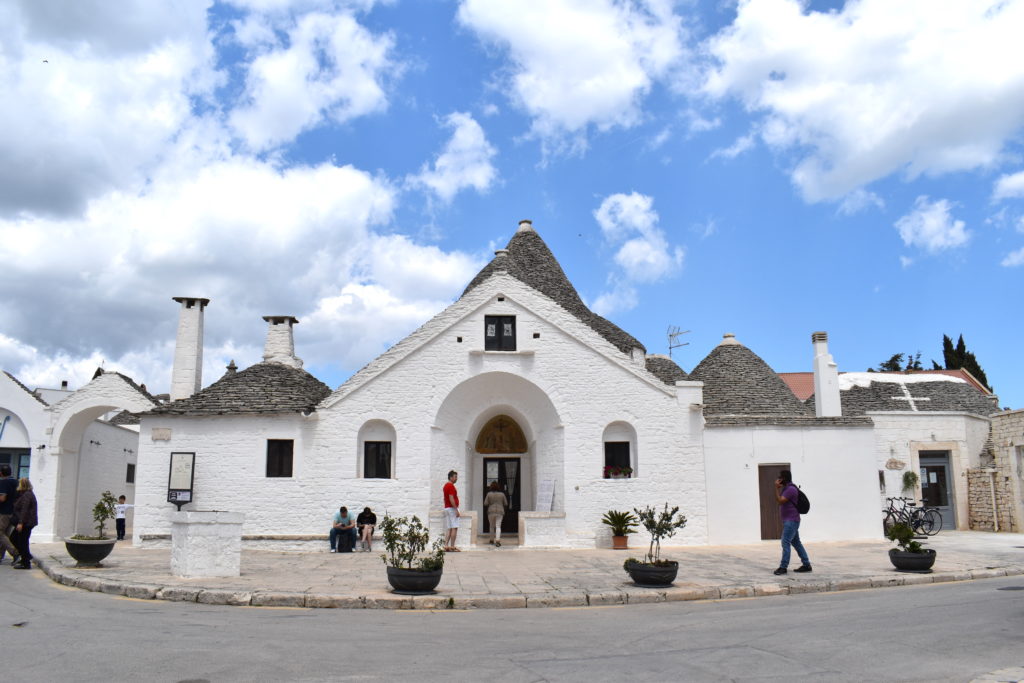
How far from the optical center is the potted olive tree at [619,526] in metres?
18.2

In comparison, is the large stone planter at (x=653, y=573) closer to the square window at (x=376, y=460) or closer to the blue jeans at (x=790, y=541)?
the blue jeans at (x=790, y=541)

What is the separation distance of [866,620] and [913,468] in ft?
61.2

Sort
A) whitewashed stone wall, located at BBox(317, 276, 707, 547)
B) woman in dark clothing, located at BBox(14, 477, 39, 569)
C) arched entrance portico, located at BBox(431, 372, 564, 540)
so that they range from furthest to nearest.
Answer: arched entrance portico, located at BBox(431, 372, 564, 540), whitewashed stone wall, located at BBox(317, 276, 707, 547), woman in dark clothing, located at BBox(14, 477, 39, 569)

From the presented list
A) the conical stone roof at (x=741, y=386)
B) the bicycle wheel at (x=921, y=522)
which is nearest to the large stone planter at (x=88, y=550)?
the conical stone roof at (x=741, y=386)

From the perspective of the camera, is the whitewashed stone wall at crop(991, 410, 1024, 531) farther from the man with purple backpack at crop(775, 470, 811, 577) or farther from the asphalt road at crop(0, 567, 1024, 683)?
the asphalt road at crop(0, 567, 1024, 683)

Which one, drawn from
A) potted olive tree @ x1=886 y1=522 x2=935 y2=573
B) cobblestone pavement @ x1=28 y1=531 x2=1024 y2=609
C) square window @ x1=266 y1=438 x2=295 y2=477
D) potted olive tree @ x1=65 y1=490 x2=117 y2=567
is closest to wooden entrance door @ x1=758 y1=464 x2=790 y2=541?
cobblestone pavement @ x1=28 y1=531 x2=1024 y2=609

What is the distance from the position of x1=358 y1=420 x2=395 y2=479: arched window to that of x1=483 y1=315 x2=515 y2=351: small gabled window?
10.8 feet

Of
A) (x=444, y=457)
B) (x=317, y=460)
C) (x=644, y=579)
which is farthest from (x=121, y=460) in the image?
(x=644, y=579)

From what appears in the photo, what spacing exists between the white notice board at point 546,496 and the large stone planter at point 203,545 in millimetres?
8398

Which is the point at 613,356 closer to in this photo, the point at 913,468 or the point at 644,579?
the point at 644,579

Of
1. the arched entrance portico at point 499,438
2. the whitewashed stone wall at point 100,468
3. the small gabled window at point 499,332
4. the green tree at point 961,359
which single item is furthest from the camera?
the green tree at point 961,359

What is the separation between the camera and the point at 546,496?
19.2m

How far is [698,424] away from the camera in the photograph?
19.4 metres

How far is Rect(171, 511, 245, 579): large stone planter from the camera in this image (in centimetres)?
1209
